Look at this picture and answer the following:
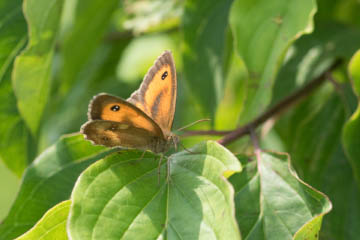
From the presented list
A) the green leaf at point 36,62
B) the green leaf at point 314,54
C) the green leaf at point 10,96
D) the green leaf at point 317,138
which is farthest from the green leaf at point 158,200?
the green leaf at point 314,54

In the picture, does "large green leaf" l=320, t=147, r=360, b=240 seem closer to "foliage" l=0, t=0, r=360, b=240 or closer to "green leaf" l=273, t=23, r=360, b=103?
"foliage" l=0, t=0, r=360, b=240

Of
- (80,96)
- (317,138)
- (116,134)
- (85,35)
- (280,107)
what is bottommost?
(317,138)

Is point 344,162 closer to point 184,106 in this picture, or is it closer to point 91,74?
point 184,106

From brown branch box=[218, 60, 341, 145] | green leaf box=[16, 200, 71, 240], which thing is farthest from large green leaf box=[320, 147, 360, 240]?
green leaf box=[16, 200, 71, 240]

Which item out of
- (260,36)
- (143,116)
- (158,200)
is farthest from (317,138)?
(158,200)

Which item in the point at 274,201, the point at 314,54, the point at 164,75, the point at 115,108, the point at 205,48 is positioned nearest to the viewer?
the point at 274,201

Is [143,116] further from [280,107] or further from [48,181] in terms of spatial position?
[280,107]
